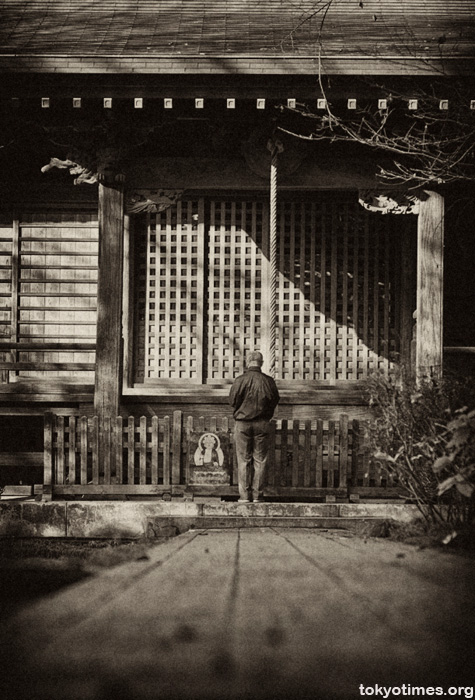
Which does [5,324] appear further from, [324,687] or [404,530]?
[324,687]

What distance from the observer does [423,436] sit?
7.95 m

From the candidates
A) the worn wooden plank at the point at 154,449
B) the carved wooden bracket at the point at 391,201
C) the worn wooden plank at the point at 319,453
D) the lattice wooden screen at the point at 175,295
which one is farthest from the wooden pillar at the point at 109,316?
the carved wooden bracket at the point at 391,201

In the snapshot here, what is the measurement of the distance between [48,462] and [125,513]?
117 centimetres

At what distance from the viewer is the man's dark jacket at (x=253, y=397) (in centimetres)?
999

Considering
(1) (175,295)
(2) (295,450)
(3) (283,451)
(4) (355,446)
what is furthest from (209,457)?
(1) (175,295)

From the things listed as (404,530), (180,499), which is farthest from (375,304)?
(404,530)

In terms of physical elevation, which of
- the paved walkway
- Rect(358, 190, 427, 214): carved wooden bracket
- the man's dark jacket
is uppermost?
Rect(358, 190, 427, 214): carved wooden bracket

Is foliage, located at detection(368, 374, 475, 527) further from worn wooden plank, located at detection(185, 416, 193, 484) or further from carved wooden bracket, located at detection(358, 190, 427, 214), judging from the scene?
carved wooden bracket, located at detection(358, 190, 427, 214)

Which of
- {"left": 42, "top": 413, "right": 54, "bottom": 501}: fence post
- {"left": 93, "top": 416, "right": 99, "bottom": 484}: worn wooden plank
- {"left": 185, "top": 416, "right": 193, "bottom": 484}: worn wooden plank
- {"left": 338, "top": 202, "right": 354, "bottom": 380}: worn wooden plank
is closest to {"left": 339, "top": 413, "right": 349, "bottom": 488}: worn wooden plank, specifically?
{"left": 185, "top": 416, "right": 193, "bottom": 484}: worn wooden plank

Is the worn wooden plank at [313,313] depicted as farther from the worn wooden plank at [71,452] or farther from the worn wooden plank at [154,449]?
the worn wooden plank at [71,452]

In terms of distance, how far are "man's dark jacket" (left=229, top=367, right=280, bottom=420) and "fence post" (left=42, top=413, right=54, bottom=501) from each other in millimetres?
2236

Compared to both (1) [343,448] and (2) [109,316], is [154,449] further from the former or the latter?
(1) [343,448]

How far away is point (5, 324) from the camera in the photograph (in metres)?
13.0

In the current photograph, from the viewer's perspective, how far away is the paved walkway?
4.00m
